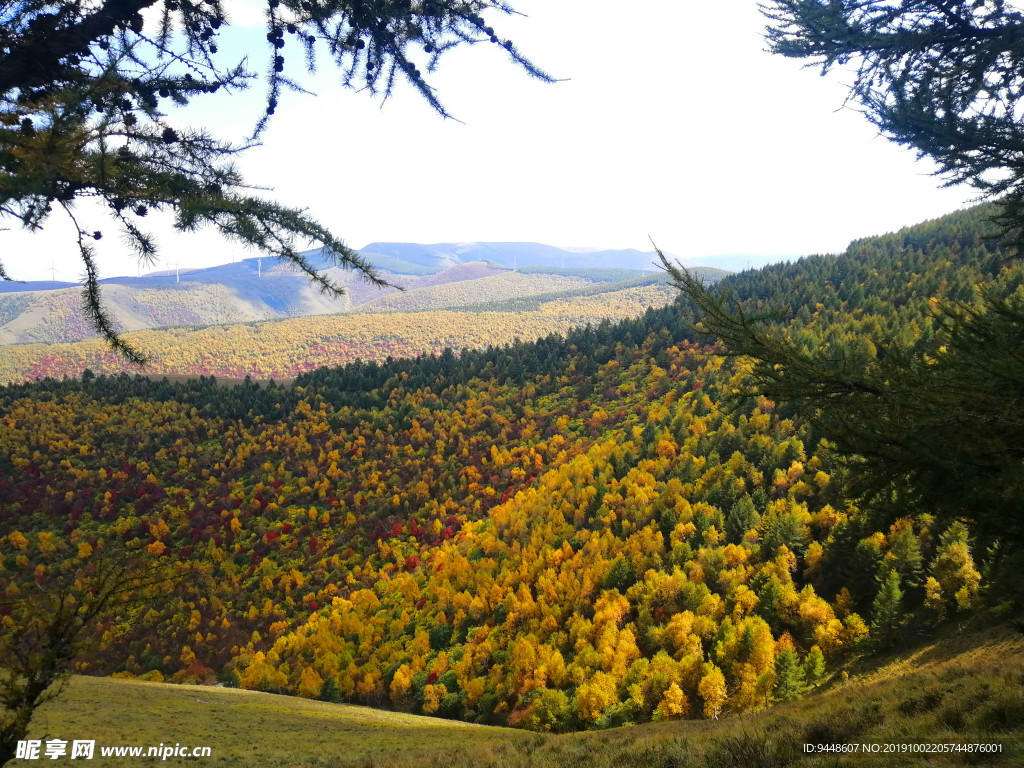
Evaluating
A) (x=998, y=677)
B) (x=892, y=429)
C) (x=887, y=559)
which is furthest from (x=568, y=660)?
(x=892, y=429)

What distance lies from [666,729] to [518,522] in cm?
6461

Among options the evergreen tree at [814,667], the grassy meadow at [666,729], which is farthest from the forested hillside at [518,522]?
the grassy meadow at [666,729]

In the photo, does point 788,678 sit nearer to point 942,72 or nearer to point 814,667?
point 814,667

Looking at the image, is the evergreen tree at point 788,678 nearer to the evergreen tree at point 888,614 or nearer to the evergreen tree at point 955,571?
the evergreen tree at point 888,614

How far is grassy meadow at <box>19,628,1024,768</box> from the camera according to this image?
11.2m

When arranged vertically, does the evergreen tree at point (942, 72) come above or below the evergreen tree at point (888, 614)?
above

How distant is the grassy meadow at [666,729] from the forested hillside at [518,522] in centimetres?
424

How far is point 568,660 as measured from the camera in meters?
64.4

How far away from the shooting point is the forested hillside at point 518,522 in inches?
2103

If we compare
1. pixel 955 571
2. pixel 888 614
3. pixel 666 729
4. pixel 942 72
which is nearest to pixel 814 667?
pixel 888 614

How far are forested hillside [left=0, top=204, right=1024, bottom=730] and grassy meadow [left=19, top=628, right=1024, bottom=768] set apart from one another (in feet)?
13.9

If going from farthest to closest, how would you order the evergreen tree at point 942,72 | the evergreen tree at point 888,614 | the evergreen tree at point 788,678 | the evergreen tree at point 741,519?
the evergreen tree at point 741,519
the evergreen tree at point 788,678
the evergreen tree at point 888,614
the evergreen tree at point 942,72

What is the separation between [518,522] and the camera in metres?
93.4

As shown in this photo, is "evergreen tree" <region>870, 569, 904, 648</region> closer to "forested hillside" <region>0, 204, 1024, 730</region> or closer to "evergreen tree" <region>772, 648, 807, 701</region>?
"forested hillside" <region>0, 204, 1024, 730</region>
